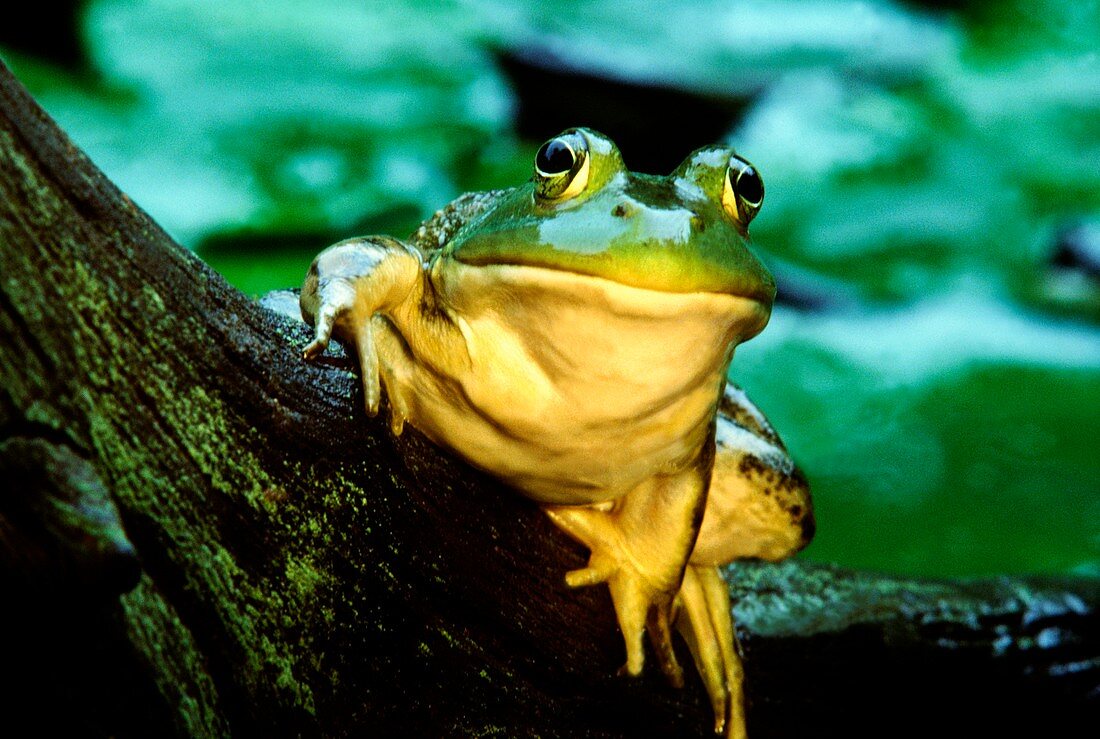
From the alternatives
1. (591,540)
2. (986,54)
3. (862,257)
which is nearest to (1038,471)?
(862,257)

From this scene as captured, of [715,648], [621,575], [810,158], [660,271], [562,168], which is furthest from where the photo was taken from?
[810,158]

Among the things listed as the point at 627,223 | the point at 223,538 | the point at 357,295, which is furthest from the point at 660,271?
the point at 223,538

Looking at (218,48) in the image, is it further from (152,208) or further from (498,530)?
(498,530)

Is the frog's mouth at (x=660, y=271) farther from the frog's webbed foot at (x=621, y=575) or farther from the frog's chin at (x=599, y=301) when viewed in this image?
the frog's webbed foot at (x=621, y=575)

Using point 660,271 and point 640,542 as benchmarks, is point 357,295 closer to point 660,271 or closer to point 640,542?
point 660,271

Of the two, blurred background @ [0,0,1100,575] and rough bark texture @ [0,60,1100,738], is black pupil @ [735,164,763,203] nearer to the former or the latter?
rough bark texture @ [0,60,1100,738]

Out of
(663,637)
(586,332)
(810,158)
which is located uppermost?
(810,158)

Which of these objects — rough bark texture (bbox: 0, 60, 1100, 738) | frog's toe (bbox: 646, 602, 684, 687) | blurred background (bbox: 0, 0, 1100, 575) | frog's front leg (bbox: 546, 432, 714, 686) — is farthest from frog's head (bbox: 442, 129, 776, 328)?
blurred background (bbox: 0, 0, 1100, 575)
